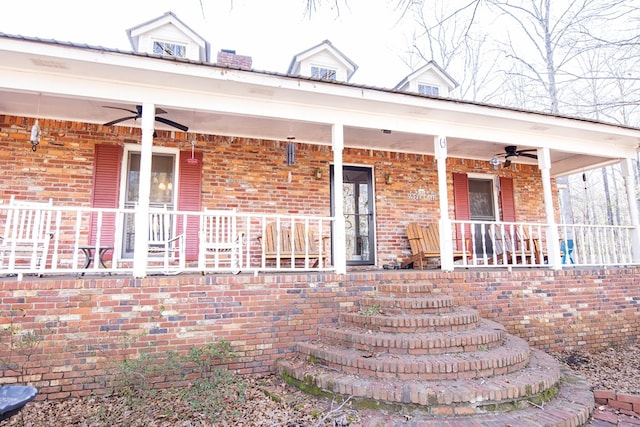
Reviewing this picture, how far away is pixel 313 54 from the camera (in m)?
8.48

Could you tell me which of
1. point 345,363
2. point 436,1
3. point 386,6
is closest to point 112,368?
point 345,363

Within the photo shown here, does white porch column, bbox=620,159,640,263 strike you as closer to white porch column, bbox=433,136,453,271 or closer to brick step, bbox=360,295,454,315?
white porch column, bbox=433,136,453,271

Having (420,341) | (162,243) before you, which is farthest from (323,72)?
(420,341)

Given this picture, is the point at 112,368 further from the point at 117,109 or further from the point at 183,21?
the point at 183,21

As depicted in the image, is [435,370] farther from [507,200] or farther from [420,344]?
[507,200]

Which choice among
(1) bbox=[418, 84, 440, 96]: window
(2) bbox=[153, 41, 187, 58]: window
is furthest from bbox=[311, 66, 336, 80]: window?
(2) bbox=[153, 41, 187, 58]: window

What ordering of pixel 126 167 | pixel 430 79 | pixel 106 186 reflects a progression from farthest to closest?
pixel 430 79, pixel 126 167, pixel 106 186

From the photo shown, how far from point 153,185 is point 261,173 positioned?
1889 mm

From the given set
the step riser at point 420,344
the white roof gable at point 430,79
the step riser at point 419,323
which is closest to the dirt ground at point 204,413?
the step riser at point 420,344

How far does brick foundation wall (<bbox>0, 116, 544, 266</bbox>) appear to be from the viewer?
6.01 m

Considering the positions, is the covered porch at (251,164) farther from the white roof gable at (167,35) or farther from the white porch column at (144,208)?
the white roof gable at (167,35)

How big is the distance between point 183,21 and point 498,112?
623cm

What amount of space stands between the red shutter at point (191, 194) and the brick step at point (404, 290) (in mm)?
3243

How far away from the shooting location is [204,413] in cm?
353
